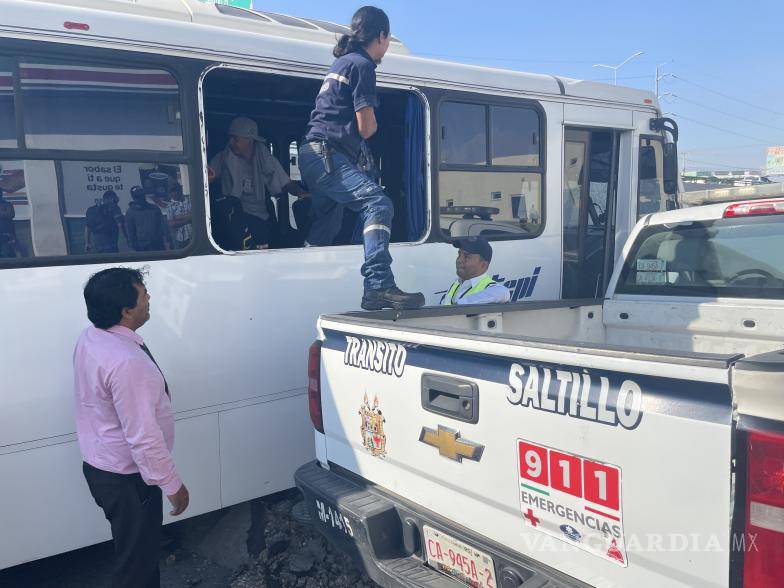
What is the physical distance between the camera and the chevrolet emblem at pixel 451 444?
2225 mm

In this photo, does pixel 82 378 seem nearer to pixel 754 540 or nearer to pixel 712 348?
pixel 754 540

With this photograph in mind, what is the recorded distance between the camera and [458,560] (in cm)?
232

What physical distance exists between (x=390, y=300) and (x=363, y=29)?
5.17 feet

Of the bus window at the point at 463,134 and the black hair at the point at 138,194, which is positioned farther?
the bus window at the point at 463,134

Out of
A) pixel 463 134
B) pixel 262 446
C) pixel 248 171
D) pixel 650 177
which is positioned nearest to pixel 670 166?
pixel 650 177

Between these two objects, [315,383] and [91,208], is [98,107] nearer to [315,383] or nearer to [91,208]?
[91,208]

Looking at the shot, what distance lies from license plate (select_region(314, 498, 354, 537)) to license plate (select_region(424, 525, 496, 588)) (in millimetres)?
397

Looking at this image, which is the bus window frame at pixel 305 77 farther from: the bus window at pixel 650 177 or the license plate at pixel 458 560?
the bus window at pixel 650 177

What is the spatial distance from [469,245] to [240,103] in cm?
235

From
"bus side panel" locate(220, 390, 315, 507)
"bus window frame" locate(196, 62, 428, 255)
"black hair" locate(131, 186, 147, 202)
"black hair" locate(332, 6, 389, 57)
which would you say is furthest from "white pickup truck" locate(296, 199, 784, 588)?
"black hair" locate(332, 6, 389, 57)

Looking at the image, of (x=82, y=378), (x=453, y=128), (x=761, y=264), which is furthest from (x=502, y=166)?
(x=82, y=378)

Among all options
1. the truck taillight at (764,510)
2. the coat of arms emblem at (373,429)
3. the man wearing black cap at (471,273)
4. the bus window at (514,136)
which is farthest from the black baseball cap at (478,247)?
the truck taillight at (764,510)

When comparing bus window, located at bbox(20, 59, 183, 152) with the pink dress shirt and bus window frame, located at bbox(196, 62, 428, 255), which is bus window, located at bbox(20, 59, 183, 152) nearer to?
bus window frame, located at bbox(196, 62, 428, 255)

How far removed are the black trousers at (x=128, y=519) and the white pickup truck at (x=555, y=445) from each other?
2.31 ft
